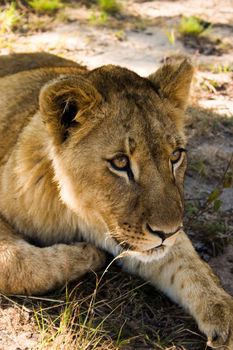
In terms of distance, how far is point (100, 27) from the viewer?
6.08 metres

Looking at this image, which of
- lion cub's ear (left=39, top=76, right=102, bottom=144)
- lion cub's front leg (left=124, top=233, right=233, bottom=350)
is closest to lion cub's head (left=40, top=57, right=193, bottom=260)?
lion cub's ear (left=39, top=76, right=102, bottom=144)

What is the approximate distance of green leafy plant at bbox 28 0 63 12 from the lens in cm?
611

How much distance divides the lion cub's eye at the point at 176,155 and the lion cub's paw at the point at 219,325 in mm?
628

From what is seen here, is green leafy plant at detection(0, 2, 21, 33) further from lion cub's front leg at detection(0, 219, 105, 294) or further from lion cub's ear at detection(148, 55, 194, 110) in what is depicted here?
lion cub's front leg at detection(0, 219, 105, 294)

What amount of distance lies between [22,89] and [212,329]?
171 centimetres

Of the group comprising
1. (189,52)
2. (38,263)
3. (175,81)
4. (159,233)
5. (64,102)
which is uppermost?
(64,102)

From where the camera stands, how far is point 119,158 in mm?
2887

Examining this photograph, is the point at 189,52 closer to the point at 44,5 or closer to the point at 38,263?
the point at 44,5

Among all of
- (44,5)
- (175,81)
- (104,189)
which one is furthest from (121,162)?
(44,5)

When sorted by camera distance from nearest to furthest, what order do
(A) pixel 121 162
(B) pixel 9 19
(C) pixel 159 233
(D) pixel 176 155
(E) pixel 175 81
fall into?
(C) pixel 159 233 < (A) pixel 121 162 < (D) pixel 176 155 < (E) pixel 175 81 < (B) pixel 9 19

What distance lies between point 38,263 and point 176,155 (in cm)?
76

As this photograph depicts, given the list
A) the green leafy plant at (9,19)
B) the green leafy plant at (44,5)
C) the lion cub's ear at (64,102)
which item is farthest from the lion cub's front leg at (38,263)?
the green leafy plant at (44,5)

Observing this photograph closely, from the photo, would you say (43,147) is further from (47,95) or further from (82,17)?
(82,17)

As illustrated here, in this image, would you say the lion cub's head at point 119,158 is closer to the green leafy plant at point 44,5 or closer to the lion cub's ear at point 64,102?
the lion cub's ear at point 64,102
